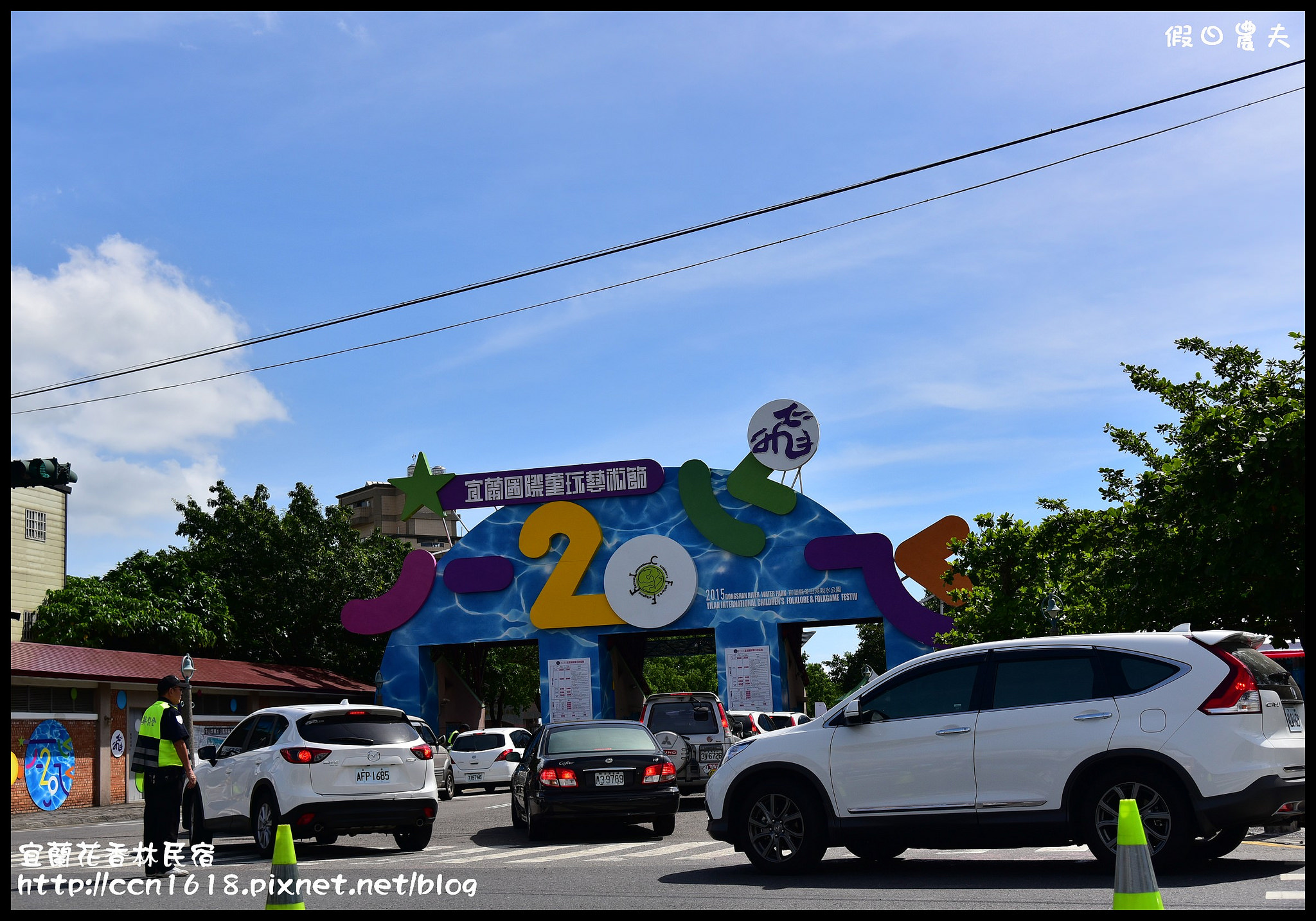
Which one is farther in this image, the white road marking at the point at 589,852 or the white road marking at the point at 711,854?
the white road marking at the point at 589,852

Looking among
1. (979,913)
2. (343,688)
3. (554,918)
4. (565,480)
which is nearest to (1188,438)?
(979,913)

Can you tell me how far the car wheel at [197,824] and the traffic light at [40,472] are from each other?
4.02m

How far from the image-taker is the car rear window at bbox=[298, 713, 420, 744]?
42.4 feet

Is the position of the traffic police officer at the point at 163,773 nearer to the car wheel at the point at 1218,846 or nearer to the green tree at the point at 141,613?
the car wheel at the point at 1218,846

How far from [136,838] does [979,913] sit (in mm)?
14091

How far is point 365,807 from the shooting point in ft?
41.7

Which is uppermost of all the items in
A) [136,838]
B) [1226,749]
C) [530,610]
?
[530,610]

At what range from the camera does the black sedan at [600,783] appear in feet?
45.5

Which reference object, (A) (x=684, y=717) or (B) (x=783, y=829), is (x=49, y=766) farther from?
(B) (x=783, y=829)

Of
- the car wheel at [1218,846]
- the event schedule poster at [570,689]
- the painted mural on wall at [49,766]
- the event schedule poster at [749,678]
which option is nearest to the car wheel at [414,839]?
the car wheel at [1218,846]

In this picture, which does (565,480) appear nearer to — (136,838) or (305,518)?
→ (305,518)

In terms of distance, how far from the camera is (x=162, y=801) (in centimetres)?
1192

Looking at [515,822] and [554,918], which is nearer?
[554,918]

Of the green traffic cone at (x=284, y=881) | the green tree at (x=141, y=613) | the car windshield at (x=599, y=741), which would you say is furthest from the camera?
the green tree at (x=141, y=613)
